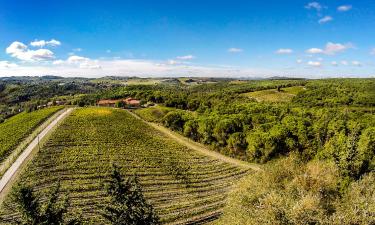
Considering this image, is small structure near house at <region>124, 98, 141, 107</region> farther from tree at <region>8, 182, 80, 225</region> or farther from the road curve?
tree at <region>8, 182, 80, 225</region>

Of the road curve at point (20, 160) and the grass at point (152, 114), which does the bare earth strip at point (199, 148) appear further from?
A: the road curve at point (20, 160)

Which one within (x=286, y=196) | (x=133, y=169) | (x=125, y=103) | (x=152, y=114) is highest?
(x=125, y=103)

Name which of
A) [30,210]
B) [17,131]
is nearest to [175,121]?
[17,131]

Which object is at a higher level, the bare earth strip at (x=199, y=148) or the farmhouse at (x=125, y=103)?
the farmhouse at (x=125, y=103)

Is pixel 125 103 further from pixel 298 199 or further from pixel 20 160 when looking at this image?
pixel 298 199

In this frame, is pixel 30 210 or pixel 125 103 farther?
pixel 125 103

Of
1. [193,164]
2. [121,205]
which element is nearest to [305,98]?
[193,164]

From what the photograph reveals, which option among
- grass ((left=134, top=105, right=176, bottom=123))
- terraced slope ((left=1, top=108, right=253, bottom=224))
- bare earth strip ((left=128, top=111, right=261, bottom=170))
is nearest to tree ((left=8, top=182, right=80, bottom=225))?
terraced slope ((left=1, top=108, right=253, bottom=224))

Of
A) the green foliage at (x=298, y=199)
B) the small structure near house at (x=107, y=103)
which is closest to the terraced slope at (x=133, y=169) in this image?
the green foliage at (x=298, y=199)

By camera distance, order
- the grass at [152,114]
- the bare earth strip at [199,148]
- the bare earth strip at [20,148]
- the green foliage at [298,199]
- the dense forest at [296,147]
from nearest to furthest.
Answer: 1. the green foliage at [298,199]
2. the dense forest at [296,147]
3. the bare earth strip at [20,148]
4. the bare earth strip at [199,148]
5. the grass at [152,114]
